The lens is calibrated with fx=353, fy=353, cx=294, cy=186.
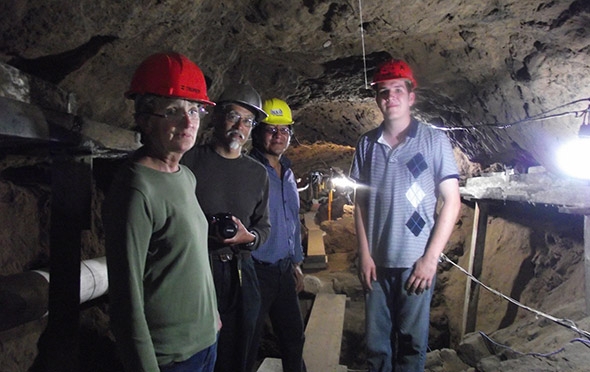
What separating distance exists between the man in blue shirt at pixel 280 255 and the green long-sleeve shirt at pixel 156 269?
794mm

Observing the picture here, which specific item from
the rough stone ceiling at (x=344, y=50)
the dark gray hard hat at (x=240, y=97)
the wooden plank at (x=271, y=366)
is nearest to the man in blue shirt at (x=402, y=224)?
the dark gray hard hat at (x=240, y=97)

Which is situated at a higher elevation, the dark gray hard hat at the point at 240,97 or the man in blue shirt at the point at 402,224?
the dark gray hard hat at the point at 240,97

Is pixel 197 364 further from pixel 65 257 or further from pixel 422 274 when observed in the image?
pixel 422 274

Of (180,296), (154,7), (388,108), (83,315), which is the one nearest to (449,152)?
(388,108)

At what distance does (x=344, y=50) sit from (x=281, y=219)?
7.77 ft

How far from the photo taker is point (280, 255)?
253cm

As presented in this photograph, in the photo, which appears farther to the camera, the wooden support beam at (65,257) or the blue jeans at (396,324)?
the blue jeans at (396,324)

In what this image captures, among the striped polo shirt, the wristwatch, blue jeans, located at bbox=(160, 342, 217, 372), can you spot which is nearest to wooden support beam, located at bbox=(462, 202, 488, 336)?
the striped polo shirt

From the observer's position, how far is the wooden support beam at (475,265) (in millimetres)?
5539

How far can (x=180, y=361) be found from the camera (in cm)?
150

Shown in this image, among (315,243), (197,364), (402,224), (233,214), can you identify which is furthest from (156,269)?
(315,243)

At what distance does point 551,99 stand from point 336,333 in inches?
147

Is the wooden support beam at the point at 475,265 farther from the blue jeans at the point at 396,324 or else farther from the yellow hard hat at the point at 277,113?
the yellow hard hat at the point at 277,113

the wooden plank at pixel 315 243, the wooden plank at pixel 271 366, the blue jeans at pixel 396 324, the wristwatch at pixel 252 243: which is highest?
the wristwatch at pixel 252 243
